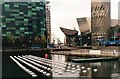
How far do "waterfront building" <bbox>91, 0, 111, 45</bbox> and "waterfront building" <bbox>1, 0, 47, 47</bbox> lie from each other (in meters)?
24.1

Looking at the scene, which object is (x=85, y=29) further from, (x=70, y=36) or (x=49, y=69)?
(x=49, y=69)

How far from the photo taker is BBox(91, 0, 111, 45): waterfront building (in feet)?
365

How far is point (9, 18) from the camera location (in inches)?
4023

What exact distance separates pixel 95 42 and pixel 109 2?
788 inches

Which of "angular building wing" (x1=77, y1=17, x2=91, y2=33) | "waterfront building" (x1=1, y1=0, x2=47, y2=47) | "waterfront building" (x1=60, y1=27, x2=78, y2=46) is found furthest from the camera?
"angular building wing" (x1=77, y1=17, x2=91, y2=33)

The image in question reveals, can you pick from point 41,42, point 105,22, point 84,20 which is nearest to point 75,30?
point 84,20

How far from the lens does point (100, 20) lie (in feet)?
370

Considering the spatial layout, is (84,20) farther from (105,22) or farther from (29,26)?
(29,26)

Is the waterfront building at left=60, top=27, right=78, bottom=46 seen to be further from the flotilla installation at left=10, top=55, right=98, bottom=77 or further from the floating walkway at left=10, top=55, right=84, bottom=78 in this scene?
the flotilla installation at left=10, top=55, right=98, bottom=77

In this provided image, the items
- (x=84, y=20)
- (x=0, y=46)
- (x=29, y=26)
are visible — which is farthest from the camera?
(x=84, y=20)

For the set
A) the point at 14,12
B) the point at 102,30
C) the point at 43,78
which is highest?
the point at 14,12

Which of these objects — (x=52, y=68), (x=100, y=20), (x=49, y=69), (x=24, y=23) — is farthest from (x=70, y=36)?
(x=49, y=69)

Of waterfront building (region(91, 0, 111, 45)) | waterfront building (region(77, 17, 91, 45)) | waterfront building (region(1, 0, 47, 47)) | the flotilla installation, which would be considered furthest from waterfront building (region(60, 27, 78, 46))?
the flotilla installation

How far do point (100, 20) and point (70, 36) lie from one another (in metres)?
15.8
